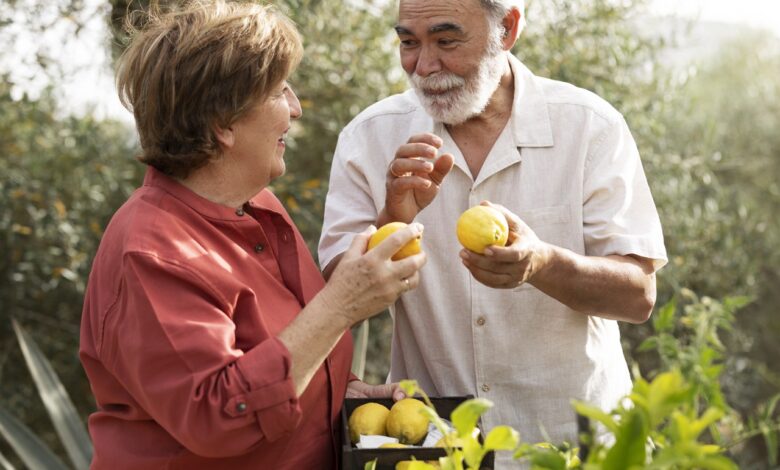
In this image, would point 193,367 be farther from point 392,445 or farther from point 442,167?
point 442,167

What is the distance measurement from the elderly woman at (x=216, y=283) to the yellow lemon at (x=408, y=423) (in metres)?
Answer: 0.22

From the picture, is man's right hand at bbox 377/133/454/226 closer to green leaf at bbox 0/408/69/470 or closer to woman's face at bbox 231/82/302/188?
woman's face at bbox 231/82/302/188

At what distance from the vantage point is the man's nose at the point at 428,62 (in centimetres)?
284

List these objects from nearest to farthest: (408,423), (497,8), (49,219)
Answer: (408,423) → (497,8) → (49,219)

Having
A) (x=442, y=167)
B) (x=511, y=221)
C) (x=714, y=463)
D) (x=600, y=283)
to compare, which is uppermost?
(x=442, y=167)

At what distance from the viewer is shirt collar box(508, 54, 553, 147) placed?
2.85 m

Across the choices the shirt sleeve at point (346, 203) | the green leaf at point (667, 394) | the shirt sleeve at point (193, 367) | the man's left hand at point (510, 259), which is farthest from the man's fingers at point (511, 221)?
the green leaf at point (667, 394)

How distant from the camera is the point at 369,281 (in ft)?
6.51

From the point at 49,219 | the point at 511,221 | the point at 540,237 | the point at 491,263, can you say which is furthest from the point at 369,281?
the point at 49,219

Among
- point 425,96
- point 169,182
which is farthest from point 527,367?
point 169,182

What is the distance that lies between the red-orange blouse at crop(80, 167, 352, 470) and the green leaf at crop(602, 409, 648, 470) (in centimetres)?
84

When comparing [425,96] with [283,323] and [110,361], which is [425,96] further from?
[110,361]

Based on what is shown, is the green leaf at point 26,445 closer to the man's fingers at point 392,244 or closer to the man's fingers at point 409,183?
the man's fingers at point 409,183

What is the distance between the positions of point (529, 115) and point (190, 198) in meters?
1.17
